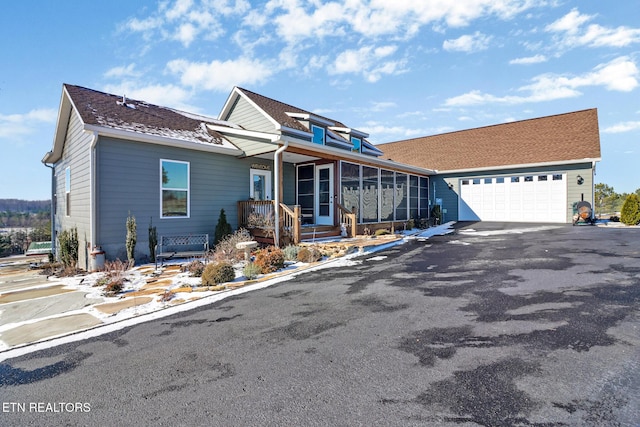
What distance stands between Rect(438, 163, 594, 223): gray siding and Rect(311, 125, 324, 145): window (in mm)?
8758

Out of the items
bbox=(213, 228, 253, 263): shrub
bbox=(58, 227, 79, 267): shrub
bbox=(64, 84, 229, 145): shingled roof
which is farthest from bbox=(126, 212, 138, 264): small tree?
bbox=(58, 227, 79, 267): shrub

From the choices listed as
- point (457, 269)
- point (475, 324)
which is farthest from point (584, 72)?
point (475, 324)

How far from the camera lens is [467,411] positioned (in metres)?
2.19

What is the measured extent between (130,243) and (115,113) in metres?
4.22

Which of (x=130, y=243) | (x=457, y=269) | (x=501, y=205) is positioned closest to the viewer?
(x=457, y=269)

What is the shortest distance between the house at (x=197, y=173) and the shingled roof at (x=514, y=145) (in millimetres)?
7015

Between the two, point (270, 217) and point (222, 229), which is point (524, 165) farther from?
point (222, 229)

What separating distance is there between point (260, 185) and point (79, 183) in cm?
576

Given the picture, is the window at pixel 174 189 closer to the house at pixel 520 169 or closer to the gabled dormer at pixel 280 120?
the gabled dormer at pixel 280 120

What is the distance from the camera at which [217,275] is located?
6.29m

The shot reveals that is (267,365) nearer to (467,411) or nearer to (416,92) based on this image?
(467,411)

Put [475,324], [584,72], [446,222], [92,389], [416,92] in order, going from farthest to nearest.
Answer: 1. [446,222]
2. [416,92]
3. [584,72]
4. [475,324]
5. [92,389]

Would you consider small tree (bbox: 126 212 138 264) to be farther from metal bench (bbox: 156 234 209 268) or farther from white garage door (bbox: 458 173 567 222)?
white garage door (bbox: 458 173 567 222)

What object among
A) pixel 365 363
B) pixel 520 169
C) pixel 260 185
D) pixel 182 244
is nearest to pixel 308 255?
pixel 182 244
